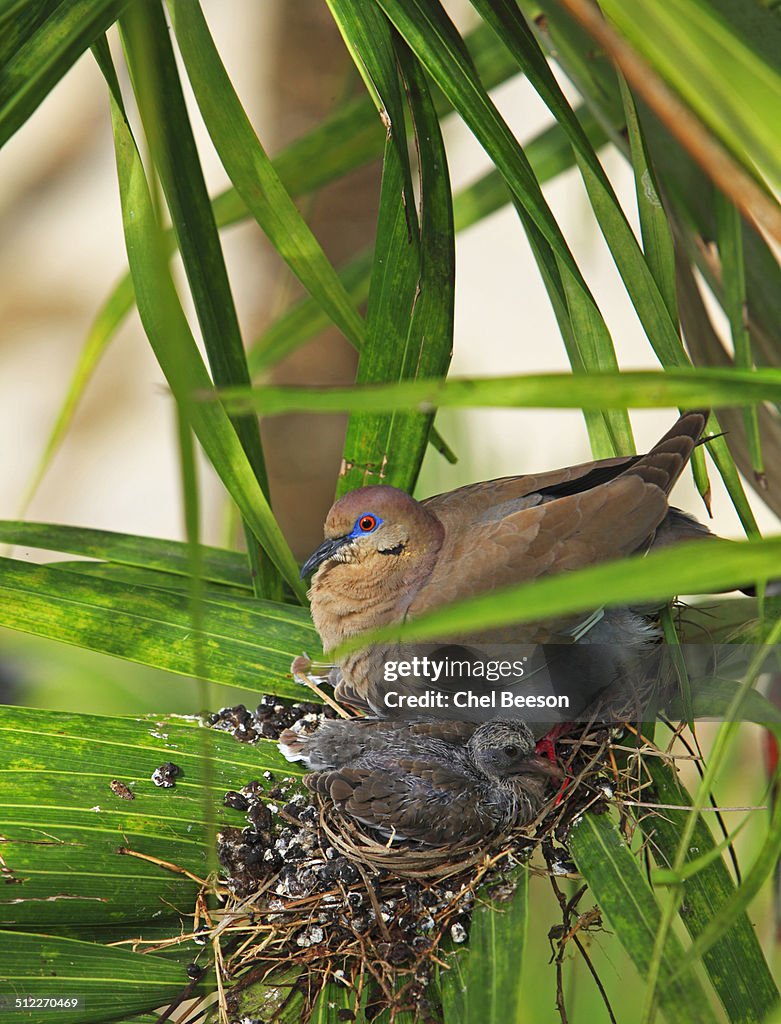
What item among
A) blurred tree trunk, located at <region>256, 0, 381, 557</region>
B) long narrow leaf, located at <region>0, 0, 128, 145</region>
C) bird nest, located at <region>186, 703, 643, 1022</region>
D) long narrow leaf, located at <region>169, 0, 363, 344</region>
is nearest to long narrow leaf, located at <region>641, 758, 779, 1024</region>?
bird nest, located at <region>186, 703, 643, 1022</region>

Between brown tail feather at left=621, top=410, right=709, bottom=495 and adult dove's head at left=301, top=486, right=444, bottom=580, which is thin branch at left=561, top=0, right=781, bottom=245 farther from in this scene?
adult dove's head at left=301, top=486, right=444, bottom=580

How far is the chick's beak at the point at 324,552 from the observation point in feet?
3.61

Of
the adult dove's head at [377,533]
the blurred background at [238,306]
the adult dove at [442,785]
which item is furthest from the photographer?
the blurred background at [238,306]

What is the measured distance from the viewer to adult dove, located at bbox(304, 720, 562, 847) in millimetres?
911

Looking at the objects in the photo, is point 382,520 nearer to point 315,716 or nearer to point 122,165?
point 315,716

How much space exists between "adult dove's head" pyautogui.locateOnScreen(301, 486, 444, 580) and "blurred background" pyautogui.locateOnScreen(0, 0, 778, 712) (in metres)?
1.23

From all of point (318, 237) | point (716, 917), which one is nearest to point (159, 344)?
point (716, 917)

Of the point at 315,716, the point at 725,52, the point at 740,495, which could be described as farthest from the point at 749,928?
the point at 725,52

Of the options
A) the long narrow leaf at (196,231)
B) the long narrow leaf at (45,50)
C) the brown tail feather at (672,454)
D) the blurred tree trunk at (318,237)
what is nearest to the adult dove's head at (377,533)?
the long narrow leaf at (196,231)

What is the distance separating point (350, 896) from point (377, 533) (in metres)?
0.40

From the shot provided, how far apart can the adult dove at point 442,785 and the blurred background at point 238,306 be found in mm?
1371

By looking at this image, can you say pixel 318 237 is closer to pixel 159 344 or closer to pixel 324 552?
pixel 324 552

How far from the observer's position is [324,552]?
111cm

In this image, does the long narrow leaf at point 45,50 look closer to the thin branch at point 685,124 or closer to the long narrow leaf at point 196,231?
the long narrow leaf at point 196,231
